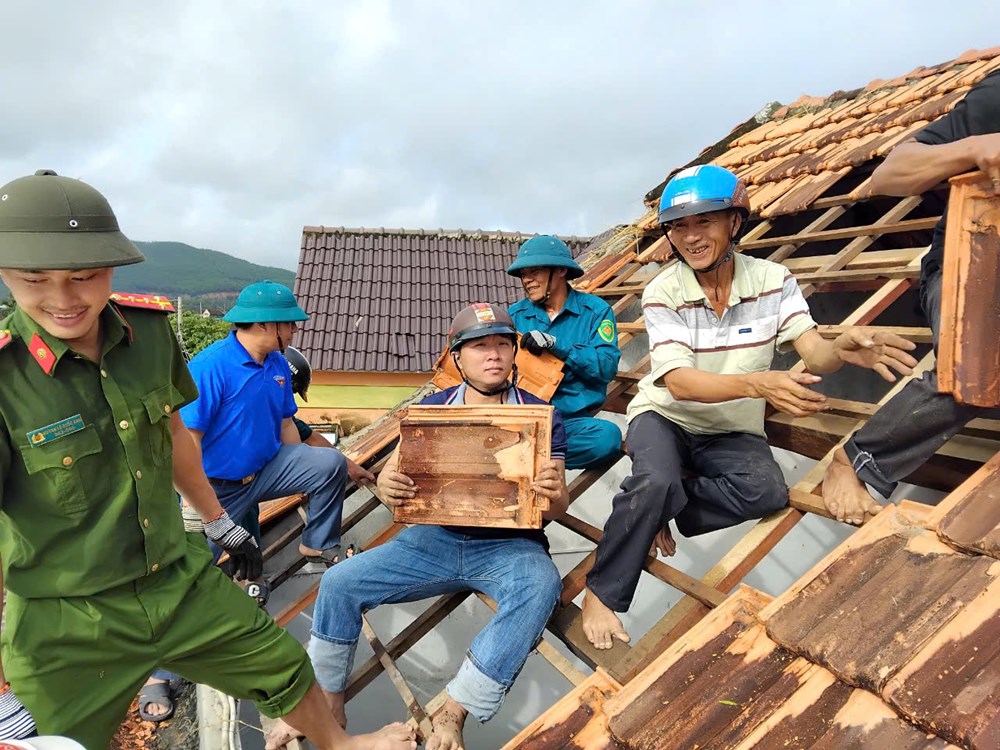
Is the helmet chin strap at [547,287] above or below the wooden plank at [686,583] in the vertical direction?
above

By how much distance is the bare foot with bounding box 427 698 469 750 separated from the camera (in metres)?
2.13

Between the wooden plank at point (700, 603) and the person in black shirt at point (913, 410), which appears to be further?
the wooden plank at point (700, 603)

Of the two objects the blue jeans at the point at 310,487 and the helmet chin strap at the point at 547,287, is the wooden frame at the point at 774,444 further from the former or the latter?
the helmet chin strap at the point at 547,287

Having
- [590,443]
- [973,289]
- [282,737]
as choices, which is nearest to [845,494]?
[973,289]

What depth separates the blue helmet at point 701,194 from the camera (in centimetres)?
238

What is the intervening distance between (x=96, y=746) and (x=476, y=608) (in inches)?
125

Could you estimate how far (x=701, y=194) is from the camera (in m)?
2.38

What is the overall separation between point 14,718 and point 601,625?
66.7 inches

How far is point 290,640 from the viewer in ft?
6.88

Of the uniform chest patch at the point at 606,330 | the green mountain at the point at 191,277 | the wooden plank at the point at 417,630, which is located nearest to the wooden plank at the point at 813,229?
the uniform chest patch at the point at 606,330

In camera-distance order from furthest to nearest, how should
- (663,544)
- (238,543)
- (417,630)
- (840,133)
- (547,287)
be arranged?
1. (840,133)
2. (547,287)
3. (417,630)
4. (238,543)
5. (663,544)

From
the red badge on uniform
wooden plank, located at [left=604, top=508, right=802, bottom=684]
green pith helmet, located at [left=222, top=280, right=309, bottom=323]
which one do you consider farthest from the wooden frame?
the red badge on uniform

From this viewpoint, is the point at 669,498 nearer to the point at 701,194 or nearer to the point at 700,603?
the point at 700,603

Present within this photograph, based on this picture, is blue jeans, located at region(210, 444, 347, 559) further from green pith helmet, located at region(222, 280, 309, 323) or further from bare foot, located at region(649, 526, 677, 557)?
bare foot, located at region(649, 526, 677, 557)
